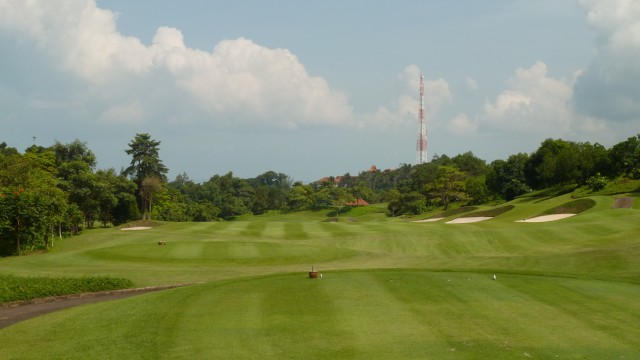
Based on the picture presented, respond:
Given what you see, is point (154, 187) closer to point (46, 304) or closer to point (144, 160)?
point (144, 160)

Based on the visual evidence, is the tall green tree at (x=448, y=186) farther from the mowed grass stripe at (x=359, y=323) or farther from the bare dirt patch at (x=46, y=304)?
the mowed grass stripe at (x=359, y=323)

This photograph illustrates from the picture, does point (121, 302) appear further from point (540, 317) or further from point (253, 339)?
point (540, 317)

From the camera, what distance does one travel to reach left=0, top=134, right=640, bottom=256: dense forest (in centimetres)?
4847

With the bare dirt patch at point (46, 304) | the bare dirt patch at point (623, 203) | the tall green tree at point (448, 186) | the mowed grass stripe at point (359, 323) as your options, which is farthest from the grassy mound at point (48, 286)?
the tall green tree at point (448, 186)

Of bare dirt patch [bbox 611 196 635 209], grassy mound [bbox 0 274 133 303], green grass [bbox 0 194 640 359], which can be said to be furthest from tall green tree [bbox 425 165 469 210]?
grassy mound [bbox 0 274 133 303]

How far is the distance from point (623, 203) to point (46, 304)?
69.0 metres

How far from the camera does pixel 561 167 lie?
10262 cm

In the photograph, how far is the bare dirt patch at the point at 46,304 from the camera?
2023 cm

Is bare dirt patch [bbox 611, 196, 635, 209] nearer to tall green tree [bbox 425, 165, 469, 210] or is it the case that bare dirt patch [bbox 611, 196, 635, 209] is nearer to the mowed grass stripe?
tall green tree [bbox 425, 165, 469, 210]

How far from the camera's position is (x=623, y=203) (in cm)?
7300

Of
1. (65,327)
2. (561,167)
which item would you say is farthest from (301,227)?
(561,167)

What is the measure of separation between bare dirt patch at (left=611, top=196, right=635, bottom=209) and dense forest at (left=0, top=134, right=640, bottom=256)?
55.2ft

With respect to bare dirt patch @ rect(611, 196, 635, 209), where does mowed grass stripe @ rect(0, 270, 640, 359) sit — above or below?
below

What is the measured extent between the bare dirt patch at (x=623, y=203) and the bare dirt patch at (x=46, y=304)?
62130 mm
